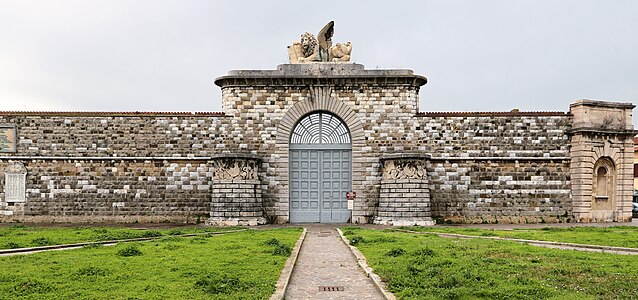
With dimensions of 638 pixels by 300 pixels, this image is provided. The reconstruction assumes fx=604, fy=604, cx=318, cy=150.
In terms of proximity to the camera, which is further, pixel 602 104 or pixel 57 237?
pixel 602 104

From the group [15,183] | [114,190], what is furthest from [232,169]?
[15,183]

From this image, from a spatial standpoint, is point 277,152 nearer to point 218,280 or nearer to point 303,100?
point 303,100

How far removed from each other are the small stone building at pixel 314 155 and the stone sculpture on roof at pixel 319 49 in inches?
21.2

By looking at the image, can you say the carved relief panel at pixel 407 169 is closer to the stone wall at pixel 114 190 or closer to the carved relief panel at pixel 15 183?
the stone wall at pixel 114 190

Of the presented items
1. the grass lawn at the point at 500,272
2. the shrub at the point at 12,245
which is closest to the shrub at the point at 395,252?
the grass lawn at the point at 500,272

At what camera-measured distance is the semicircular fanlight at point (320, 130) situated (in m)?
26.4

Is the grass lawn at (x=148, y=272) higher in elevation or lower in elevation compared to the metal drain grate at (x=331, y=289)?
higher

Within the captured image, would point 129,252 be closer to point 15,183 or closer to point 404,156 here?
point 404,156

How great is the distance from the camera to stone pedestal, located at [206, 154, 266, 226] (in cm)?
2403

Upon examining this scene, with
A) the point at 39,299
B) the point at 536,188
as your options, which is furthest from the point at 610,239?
the point at 39,299

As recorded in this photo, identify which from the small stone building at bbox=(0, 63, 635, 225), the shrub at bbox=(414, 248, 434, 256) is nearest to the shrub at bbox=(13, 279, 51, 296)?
the shrub at bbox=(414, 248, 434, 256)

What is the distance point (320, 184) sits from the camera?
1030 inches

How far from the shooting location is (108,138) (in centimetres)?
2575

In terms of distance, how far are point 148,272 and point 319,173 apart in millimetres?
16114
